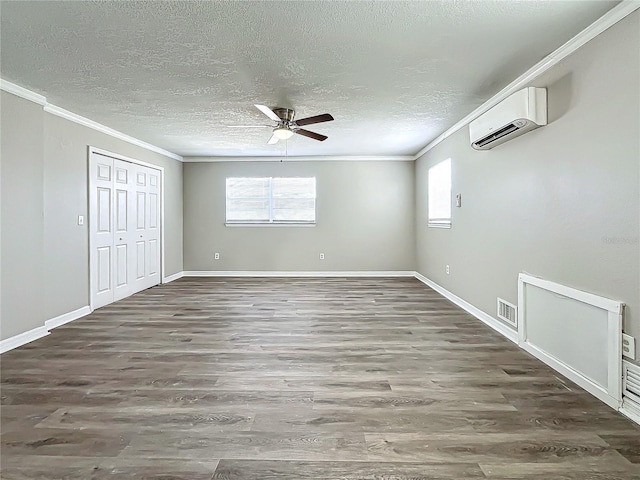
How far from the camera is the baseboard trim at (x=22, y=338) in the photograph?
130 inches

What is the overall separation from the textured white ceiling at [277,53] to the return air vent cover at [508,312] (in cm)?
206

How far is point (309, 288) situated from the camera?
635 cm

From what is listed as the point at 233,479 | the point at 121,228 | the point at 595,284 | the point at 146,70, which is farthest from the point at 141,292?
the point at 595,284

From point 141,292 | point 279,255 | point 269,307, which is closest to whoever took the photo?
point 269,307

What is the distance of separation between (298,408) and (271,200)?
18.9 feet

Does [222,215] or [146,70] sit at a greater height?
[146,70]

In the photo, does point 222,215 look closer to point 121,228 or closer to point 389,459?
point 121,228

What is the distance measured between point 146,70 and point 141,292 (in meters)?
3.94

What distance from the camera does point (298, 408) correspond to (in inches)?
89.8

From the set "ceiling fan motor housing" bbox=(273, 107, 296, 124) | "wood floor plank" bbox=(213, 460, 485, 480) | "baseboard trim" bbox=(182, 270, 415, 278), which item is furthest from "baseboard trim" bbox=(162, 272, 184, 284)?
A: "wood floor plank" bbox=(213, 460, 485, 480)

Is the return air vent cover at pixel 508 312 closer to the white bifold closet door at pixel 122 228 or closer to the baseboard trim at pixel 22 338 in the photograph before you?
the baseboard trim at pixel 22 338

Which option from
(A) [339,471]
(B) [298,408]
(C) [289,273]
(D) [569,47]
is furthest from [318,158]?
(A) [339,471]

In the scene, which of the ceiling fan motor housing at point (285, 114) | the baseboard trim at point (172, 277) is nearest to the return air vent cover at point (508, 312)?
the ceiling fan motor housing at point (285, 114)

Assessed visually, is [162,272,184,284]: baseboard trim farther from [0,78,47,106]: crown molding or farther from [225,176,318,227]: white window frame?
[0,78,47,106]: crown molding
